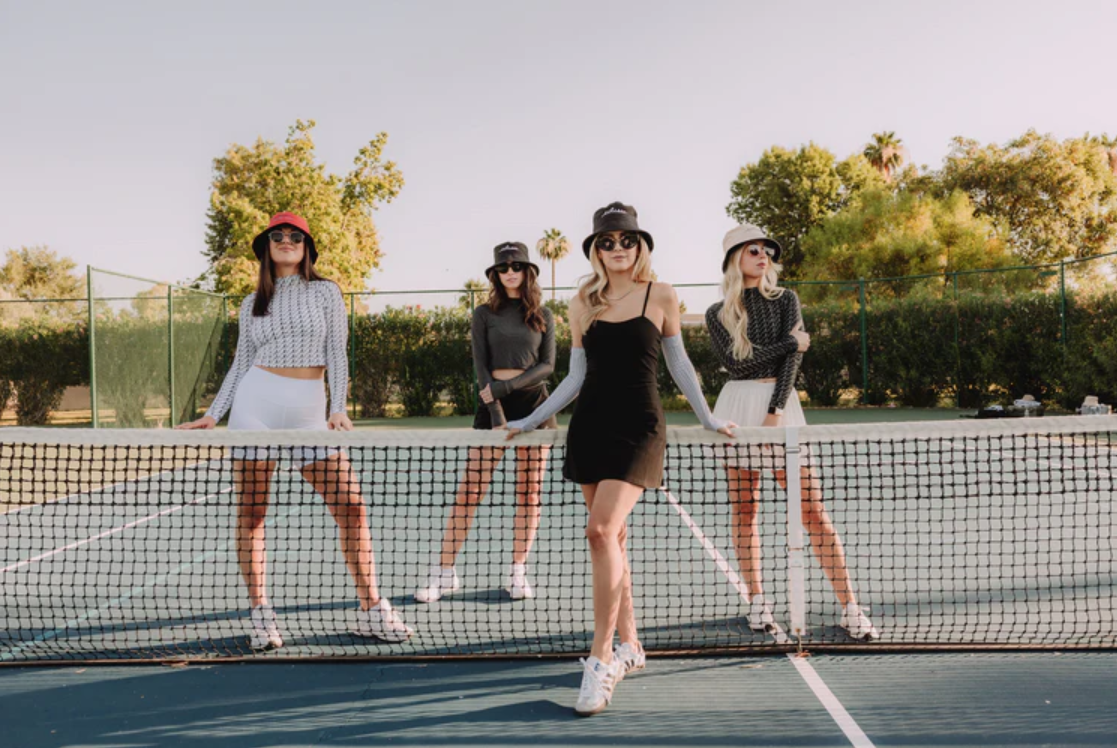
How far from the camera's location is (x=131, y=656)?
11.9ft

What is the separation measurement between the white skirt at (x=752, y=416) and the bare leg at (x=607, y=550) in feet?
2.46

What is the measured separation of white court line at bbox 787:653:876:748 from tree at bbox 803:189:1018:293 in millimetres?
31744

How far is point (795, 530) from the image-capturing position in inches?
137

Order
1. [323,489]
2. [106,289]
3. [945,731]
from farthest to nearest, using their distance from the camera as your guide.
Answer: [106,289] < [323,489] < [945,731]

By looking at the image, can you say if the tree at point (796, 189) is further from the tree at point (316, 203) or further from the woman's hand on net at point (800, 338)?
the woman's hand on net at point (800, 338)

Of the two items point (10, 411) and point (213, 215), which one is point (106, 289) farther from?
point (213, 215)

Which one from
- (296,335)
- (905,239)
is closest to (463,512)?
(296,335)

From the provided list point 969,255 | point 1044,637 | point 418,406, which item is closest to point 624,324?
point 1044,637

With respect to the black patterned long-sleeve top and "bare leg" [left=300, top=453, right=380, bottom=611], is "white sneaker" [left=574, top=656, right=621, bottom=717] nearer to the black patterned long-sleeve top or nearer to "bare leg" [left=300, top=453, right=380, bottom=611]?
"bare leg" [left=300, top=453, right=380, bottom=611]

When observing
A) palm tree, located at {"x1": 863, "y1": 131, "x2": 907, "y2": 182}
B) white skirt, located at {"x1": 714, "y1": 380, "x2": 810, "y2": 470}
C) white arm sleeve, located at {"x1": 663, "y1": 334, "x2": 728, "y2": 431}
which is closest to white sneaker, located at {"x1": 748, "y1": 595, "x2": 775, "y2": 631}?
white skirt, located at {"x1": 714, "y1": 380, "x2": 810, "y2": 470}

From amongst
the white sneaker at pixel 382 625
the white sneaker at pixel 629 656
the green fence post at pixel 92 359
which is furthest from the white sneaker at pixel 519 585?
the green fence post at pixel 92 359

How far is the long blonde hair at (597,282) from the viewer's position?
308 cm

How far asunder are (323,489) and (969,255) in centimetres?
3390

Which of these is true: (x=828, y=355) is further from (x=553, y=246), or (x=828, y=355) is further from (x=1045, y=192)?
(x=553, y=246)
